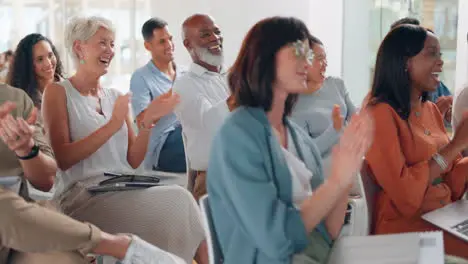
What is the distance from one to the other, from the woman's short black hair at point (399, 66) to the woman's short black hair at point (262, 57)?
539mm

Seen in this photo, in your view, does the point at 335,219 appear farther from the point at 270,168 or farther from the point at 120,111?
the point at 120,111

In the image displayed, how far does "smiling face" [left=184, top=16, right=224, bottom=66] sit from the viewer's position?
3.30 meters

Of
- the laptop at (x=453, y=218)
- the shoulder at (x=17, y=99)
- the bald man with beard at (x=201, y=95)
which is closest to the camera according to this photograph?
the laptop at (x=453, y=218)

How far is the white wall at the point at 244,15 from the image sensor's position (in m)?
5.51

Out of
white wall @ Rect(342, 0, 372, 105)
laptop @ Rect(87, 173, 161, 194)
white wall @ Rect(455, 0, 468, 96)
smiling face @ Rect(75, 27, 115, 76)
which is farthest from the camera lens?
white wall @ Rect(342, 0, 372, 105)

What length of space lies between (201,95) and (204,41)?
44 centimetres

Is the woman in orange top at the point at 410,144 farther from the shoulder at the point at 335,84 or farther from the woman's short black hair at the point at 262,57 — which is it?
the shoulder at the point at 335,84

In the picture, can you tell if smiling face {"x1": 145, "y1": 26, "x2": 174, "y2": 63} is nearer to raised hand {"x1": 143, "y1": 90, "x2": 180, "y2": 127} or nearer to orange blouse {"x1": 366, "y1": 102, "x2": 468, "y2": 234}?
raised hand {"x1": 143, "y1": 90, "x2": 180, "y2": 127}

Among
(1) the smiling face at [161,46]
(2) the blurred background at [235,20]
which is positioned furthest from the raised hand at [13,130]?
(2) the blurred background at [235,20]

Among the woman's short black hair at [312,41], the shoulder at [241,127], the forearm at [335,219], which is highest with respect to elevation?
the woman's short black hair at [312,41]

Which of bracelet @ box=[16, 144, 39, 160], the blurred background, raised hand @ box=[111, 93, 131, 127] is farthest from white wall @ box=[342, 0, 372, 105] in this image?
bracelet @ box=[16, 144, 39, 160]

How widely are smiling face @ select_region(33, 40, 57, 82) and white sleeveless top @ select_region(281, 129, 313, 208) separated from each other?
2124mm

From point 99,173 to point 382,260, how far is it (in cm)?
141

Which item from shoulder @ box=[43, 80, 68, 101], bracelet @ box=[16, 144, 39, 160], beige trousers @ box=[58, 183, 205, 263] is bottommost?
beige trousers @ box=[58, 183, 205, 263]
